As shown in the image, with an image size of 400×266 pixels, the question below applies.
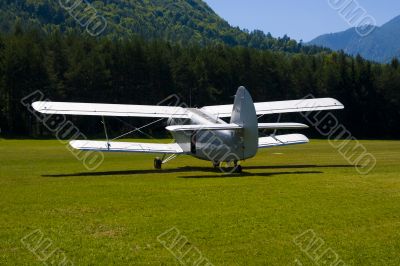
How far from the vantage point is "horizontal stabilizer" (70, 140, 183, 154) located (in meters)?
21.0

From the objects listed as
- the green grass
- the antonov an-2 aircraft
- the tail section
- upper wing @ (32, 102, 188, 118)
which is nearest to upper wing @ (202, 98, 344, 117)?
the antonov an-2 aircraft

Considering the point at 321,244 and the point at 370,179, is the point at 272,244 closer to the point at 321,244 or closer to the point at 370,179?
the point at 321,244

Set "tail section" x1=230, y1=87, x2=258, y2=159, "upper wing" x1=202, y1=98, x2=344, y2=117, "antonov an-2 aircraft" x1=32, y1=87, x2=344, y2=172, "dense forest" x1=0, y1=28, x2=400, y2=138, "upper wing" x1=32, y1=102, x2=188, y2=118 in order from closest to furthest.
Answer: "tail section" x1=230, y1=87, x2=258, y2=159, "antonov an-2 aircraft" x1=32, y1=87, x2=344, y2=172, "upper wing" x1=32, y1=102, x2=188, y2=118, "upper wing" x1=202, y1=98, x2=344, y2=117, "dense forest" x1=0, y1=28, x2=400, y2=138

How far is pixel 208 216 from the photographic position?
10750 mm

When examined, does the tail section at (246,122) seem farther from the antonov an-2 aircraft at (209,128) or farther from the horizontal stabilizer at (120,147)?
the horizontal stabilizer at (120,147)

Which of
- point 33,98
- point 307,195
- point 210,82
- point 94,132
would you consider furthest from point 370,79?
point 307,195

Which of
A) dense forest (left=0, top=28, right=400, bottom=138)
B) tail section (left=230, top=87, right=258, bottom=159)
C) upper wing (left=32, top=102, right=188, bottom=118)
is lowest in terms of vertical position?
dense forest (left=0, top=28, right=400, bottom=138)

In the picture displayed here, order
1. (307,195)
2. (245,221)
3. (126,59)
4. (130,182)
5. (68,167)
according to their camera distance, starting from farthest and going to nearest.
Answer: (126,59), (68,167), (130,182), (307,195), (245,221)

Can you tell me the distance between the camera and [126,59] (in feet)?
253

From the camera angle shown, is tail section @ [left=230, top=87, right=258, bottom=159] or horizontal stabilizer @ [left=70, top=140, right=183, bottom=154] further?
horizontal stabilizer @ [left=70, top=140, right=183, bottom=154]

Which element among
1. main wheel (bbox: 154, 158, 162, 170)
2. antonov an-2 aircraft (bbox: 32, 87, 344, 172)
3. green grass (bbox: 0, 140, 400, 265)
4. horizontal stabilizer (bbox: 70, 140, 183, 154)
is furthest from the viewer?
main wheel (bbox: 154, 158, 162, 170)

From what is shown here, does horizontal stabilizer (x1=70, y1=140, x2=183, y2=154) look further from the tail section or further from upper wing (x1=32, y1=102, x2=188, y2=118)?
the tail section

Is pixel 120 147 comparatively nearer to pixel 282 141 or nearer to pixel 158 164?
pixel 158 164

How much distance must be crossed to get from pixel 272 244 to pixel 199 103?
71.1 metres
